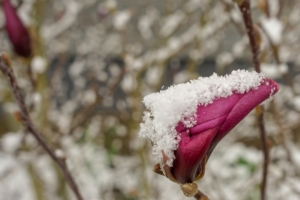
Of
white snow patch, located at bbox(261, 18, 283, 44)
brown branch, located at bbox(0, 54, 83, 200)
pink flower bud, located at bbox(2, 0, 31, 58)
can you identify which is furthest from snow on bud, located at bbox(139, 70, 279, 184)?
pink flower bud, located at bbox(2, 0, 31, 58)

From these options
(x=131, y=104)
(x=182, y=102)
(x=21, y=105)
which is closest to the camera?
(x=182, y=102)

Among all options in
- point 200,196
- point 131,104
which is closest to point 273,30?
point 200,196

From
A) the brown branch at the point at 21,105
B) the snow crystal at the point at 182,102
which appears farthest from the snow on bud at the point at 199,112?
the brown branch at the point at 21,105

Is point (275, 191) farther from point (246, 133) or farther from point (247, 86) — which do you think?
point (247, 86)

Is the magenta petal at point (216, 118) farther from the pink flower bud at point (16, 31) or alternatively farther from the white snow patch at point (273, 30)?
the pink flower bud at point (16, 31)

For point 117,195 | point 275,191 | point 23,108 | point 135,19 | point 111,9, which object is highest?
point 135,19

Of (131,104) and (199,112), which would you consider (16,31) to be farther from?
(131,104)

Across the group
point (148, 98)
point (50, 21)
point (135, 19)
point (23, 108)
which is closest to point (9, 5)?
point (23, 108)
